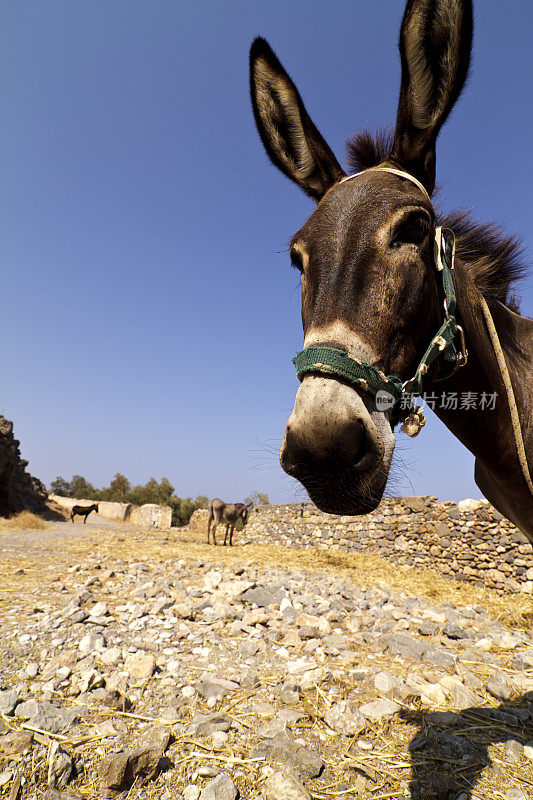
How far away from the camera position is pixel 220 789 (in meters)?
1.77

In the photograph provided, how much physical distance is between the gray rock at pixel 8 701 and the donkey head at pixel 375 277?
2.40 meters

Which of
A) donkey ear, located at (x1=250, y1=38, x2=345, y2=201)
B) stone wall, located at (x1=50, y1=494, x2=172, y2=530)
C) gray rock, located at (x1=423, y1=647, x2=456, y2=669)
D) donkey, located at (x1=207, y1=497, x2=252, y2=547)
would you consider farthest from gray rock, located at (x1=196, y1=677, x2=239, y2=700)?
stone wall, located at (x1=50, y1=494, x2=172, y2=530)

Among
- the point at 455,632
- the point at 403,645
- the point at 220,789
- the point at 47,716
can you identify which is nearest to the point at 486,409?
the point at 220,789

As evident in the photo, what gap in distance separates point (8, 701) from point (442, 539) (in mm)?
9973

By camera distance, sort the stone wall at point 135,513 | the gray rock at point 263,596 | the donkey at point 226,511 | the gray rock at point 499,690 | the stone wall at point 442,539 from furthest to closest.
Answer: the stone wall at point 135,513 < the donkey at point 226,511 < the stone wall at point 442,539 < the gray rock at point 263,596 < the gray rock at point 499,690

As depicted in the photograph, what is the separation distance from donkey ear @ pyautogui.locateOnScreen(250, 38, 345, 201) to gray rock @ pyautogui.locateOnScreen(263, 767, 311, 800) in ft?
10.7

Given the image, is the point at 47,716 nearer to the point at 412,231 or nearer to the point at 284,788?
the point at 284,788

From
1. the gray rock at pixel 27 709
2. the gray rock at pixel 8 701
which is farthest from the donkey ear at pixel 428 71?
the gray rock at pixel 8 701

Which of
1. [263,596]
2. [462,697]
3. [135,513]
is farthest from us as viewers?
[135,513]

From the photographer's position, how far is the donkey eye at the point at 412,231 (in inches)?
65.4

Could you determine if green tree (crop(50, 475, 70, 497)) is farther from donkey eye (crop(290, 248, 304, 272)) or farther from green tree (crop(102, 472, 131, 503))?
donkey eye (crop(290, 248, 304, 272))

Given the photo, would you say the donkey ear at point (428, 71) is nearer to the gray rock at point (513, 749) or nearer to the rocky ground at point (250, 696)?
the rocky ground at point (250, 696)

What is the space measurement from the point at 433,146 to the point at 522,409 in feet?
5.13

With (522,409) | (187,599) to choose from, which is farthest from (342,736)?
(187,599)
